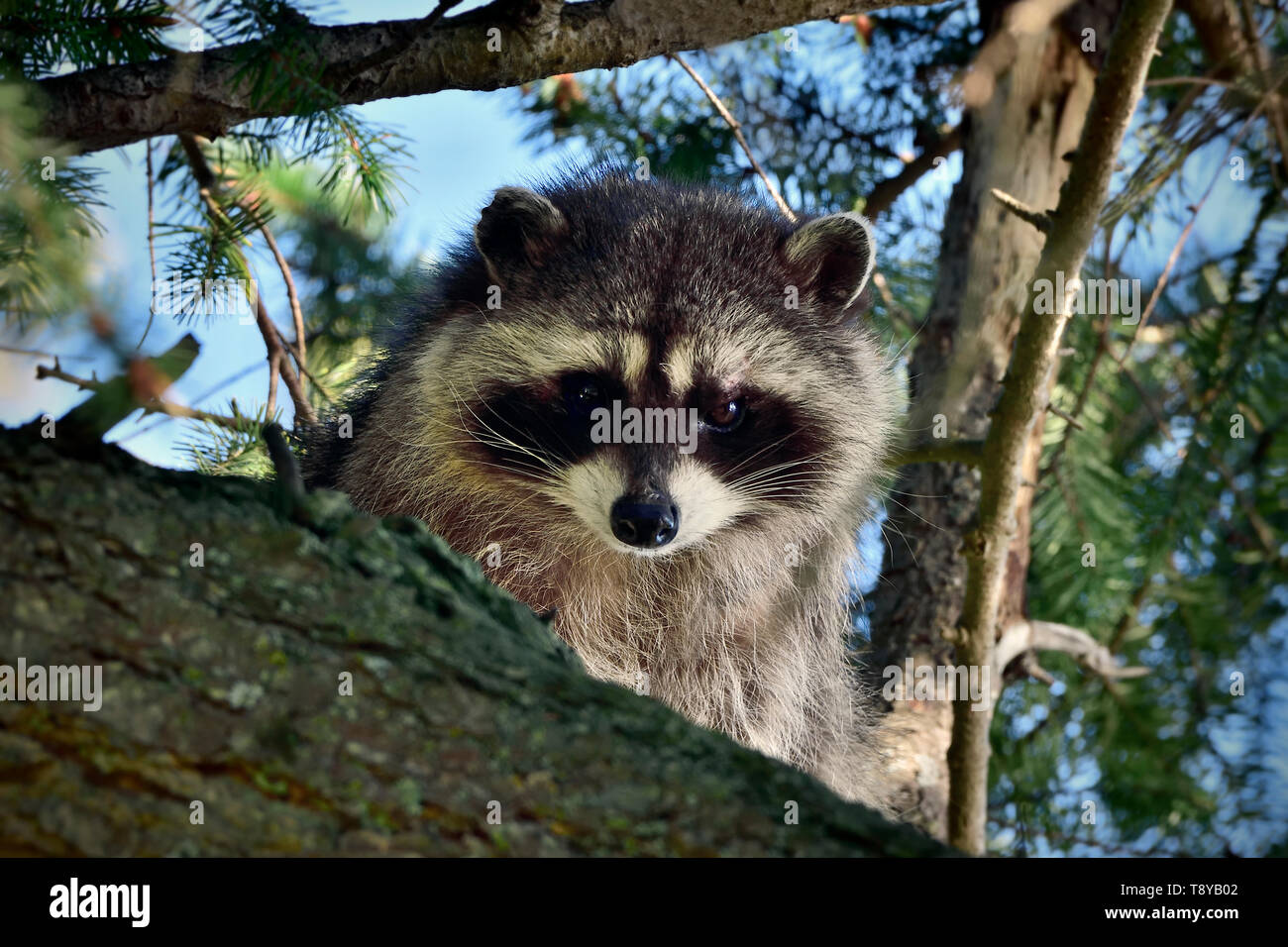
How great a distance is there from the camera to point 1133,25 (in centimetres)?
285

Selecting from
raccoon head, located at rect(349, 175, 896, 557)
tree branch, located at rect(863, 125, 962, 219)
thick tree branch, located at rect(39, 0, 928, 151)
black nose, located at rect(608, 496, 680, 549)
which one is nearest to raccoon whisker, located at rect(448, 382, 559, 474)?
raccoon head, located at rect(349, 175, 896, 557)

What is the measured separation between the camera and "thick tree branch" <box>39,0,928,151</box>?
9.77ft

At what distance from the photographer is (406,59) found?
3123 mm

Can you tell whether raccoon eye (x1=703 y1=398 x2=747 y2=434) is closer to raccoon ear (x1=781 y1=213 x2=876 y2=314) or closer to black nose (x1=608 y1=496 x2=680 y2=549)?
black nose (x1=608 y1=496 x2=680 y2=549)

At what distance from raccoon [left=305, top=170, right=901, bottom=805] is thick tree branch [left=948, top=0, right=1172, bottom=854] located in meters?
0.60

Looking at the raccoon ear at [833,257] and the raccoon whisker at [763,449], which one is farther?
the raccoon ear at [833,257]

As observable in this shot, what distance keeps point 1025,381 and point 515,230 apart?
1805mm

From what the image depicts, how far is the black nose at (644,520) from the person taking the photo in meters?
3.38

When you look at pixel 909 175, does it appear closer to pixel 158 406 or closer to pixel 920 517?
pixel 920 517
